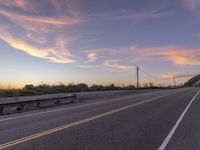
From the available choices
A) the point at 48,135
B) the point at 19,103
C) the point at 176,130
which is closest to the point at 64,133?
the point at 48,135

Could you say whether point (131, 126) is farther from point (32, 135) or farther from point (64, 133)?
point (32, 135)

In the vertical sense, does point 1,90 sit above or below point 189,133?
above

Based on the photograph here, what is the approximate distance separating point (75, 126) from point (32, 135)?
99.5 inches

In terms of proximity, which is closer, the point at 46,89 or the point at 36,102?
the point at 36,102

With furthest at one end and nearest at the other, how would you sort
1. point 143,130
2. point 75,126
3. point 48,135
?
1. point 75,126
2. point 143,130
3. point 48,135

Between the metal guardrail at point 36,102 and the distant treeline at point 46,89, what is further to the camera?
the distant treeline at point 46,89

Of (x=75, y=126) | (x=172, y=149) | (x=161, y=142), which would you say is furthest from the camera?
(x=75, y=126)

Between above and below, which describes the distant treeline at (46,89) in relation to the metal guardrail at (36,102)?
above

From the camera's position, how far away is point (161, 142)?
396 inches

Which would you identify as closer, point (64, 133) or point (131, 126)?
point (64, 133)

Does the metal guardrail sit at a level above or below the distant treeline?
below

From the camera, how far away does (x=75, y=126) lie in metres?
13.6

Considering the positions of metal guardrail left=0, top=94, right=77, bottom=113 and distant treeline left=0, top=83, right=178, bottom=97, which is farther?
distant treeline left=0, top=83, right=178, bottom=97

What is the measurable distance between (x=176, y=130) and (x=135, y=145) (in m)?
3.51
